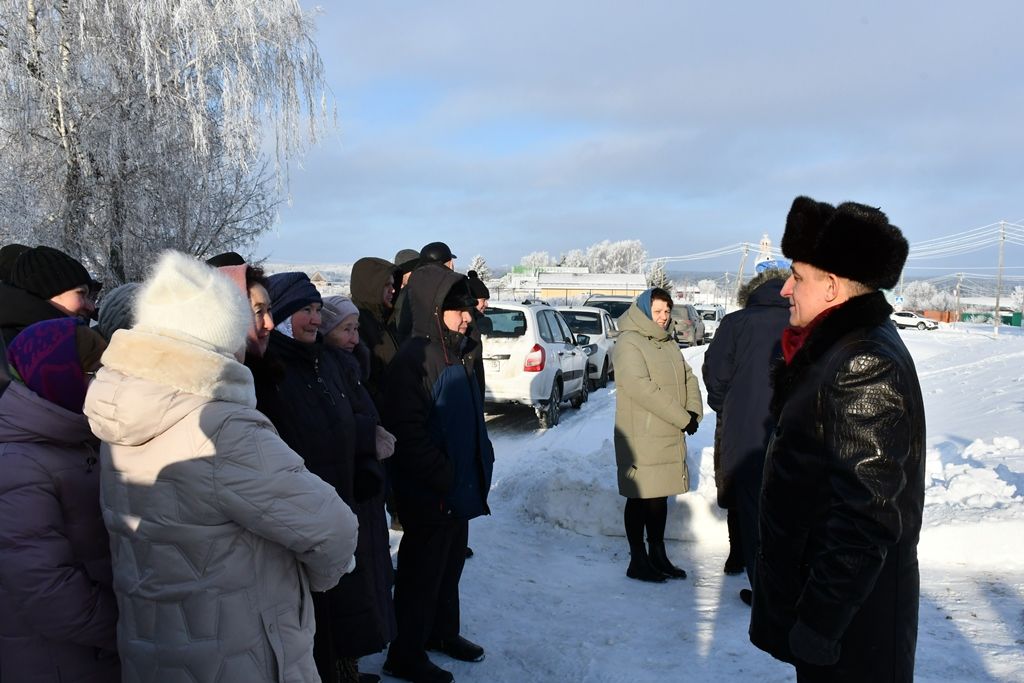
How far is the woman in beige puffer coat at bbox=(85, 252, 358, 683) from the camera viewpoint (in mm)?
1942

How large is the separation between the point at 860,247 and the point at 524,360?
331 inches

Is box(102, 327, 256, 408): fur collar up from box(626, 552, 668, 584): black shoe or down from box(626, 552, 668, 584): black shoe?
up

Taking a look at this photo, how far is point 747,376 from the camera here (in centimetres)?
440

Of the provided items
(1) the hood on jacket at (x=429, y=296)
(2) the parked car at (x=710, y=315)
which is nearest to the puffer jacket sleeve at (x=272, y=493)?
(1) the hood on jacket at (x=429, y=296)

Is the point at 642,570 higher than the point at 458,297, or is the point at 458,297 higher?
the point at 458,297

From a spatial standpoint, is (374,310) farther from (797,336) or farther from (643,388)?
(797,336)

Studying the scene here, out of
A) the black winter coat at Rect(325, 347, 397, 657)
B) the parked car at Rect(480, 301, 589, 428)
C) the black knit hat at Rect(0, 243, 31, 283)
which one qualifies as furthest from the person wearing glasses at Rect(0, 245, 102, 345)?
the parked car at Rect(480, 301, 589, 428)

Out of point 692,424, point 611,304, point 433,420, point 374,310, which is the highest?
point 611,304

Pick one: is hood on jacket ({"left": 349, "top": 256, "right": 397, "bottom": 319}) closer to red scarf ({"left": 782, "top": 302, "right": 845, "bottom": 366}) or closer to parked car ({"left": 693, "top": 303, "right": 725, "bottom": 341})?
red scarf ({"left": 782, "top": 302, "right": 845, "bottom": 366})

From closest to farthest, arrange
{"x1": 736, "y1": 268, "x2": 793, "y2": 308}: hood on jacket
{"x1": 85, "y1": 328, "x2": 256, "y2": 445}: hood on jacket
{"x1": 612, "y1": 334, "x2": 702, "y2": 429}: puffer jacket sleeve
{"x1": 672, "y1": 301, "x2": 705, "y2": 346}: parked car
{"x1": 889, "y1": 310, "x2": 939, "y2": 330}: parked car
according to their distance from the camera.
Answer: {"x1": 85, "y1": 328, "x2": 256, "y2": 445}: hood on jacket, {"x1": 736, "y1": 268, "x2": 793, "y2": 308}: hood on jacket, {"x1": 612, "y1": 334, "x2": 702, "y2": 429}: puffer jacket sleeve, {"x1": 672, "y1": 301, "x2": 705, "y2": 346}: parked car, {"x1": 889, "y1": 310, "x2": 939, "y2": 330}: parked car

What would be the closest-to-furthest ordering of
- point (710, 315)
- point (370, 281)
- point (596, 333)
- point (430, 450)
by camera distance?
point (430, 450), point (370, 281), point (596, 333), point (710, 315)

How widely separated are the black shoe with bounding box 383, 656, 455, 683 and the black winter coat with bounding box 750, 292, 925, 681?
1.90 meters

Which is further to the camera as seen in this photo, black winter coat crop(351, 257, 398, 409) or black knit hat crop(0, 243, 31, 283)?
black winter coat crop(351, 257, 398, 409)

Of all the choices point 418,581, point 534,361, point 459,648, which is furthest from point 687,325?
point 418,581
